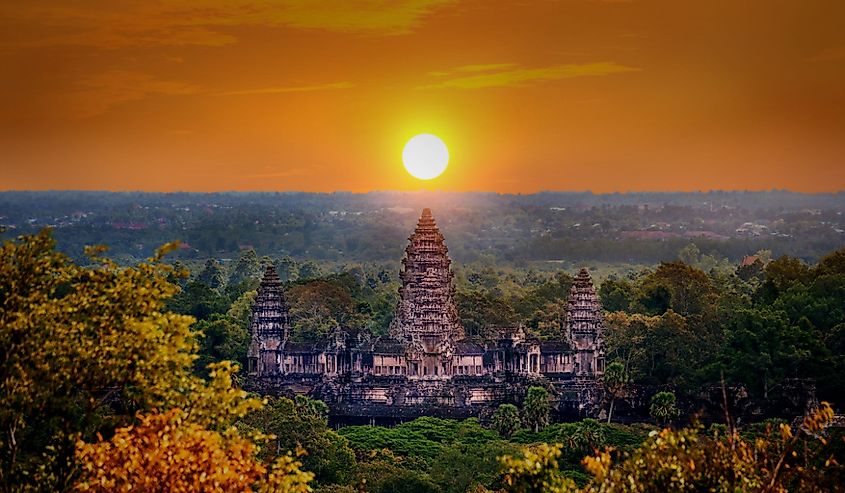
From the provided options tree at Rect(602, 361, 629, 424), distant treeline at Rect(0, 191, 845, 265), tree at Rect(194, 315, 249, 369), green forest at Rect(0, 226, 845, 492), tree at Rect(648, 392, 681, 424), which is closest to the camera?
green forest at Rect(0, 226, 845, 492)

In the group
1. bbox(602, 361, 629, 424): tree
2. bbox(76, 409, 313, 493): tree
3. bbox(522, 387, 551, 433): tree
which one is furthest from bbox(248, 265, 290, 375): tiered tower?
bbox(76, 409, 313, 493): tree

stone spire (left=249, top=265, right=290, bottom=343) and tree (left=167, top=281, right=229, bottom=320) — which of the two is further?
tree (left=167, top=281, right=229, bottom=320)

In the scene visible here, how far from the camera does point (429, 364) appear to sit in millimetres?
66750

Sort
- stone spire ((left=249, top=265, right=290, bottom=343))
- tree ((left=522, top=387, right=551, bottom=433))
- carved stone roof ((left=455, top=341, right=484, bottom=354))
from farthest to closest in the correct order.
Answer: stone spire ((left=249, top=265, right=290, bottom=343)) → carved stone roof ((left=455, top=341, right=484, bottom=354)) → tree ((left=522, top=387, right=551, bottom=433))

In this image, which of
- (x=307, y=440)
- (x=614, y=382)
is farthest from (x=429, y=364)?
(x=307, y=440)

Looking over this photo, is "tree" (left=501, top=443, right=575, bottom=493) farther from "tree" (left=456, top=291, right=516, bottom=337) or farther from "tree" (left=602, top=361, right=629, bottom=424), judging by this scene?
"tree" (left=456, top=291, right=516, bottom=337)

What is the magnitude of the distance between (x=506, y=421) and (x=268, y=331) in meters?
17.1

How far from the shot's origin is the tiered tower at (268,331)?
6944cm

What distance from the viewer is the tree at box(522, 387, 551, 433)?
189 ft

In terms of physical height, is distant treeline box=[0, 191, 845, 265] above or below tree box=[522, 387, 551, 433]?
above

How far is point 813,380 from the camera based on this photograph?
190 ft

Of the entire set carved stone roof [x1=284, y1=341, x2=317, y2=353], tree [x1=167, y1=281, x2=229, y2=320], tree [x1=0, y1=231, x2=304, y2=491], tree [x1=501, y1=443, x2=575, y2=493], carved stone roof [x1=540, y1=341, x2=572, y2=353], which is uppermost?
tree [x1=0, y1=231, x2=304, y2=491]

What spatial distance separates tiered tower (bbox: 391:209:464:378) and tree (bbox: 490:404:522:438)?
8784 mm

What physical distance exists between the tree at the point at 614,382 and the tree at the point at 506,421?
15.8ft
